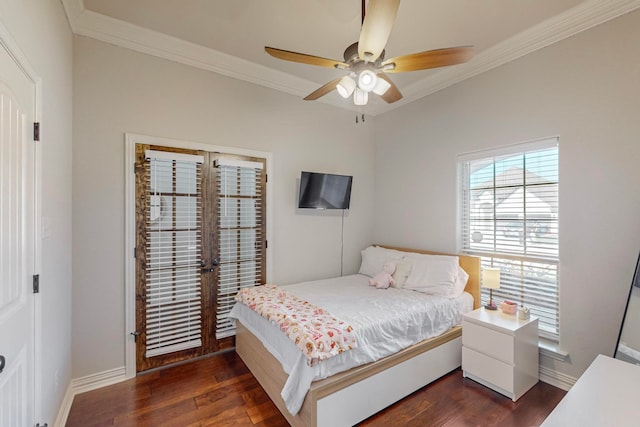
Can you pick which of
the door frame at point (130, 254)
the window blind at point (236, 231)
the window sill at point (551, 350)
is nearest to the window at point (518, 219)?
the window sill at point (551, 350)

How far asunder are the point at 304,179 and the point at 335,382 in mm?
2217

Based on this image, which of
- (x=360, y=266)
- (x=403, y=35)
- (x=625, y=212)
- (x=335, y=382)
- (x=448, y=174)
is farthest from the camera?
(x=360, y=266)

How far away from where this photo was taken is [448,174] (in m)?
3.31

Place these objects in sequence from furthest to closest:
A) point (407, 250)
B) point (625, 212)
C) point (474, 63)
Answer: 1. point (407, 250)
2. point (474, 63)
3. point (625, 212)

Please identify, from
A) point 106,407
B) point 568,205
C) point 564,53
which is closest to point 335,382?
point 106,407

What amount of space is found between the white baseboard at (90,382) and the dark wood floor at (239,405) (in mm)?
47

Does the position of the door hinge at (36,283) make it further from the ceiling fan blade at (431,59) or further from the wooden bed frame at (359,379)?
the ceiling fan blade at (431,59)

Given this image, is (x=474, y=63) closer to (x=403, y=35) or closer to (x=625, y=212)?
(x=403, y=35)

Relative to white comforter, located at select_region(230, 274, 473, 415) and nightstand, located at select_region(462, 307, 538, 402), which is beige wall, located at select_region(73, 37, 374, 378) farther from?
nightstand, located at select_region(462, 307, 538, 402)

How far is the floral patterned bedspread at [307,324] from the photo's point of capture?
1.80 metres

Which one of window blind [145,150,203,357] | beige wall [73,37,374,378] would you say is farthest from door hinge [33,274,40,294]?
window blind [145,150,203,357]

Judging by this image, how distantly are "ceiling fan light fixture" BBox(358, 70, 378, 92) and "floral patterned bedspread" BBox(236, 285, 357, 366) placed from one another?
163cm

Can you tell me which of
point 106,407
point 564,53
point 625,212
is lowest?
point 106,407

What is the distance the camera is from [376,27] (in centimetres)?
148
